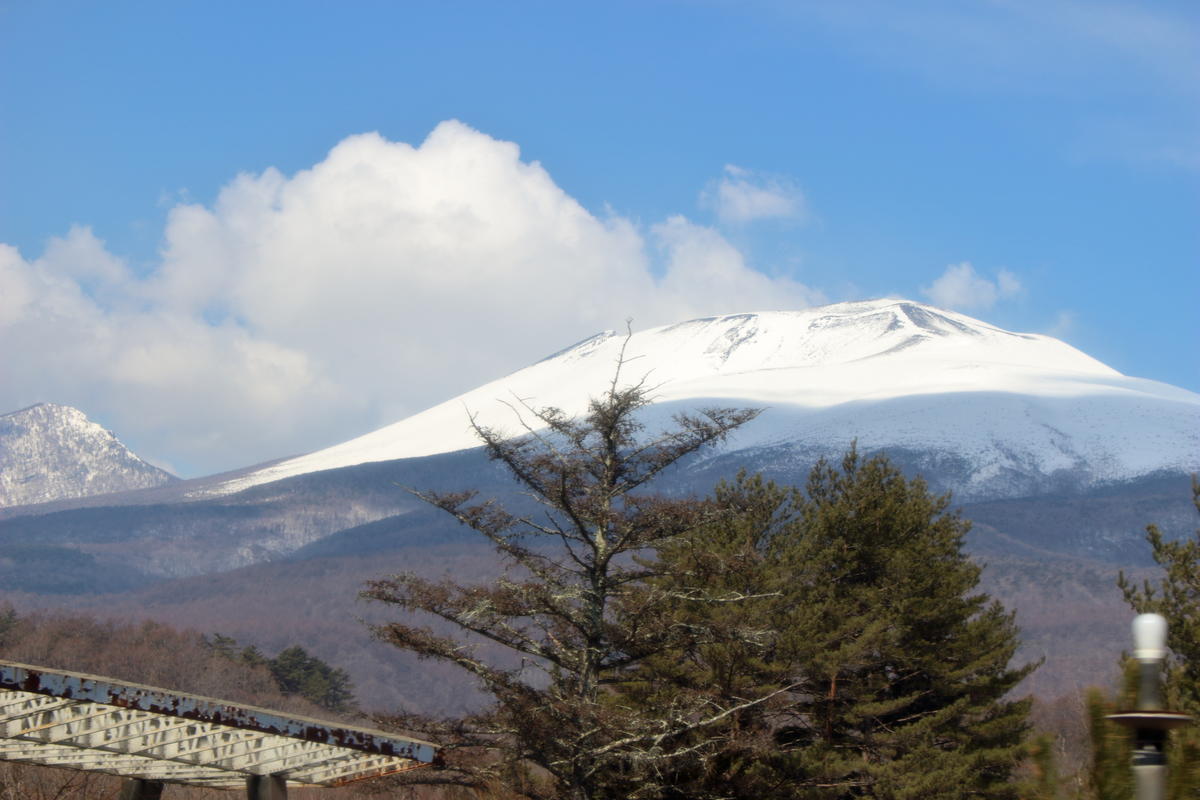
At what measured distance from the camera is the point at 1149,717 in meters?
5.97

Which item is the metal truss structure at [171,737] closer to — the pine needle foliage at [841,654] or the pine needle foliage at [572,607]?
A: the pine needle foliage at [572,607]

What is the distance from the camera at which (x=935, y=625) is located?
3056 centimetres

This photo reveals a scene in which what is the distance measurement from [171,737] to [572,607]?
11.5 m

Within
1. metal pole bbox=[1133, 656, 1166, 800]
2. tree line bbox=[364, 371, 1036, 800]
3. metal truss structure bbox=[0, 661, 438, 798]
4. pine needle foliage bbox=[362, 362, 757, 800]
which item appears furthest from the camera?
tree line bbox=[364, 371, 1036, 800]

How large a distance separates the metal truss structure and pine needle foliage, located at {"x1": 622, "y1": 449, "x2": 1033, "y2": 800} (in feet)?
30.4

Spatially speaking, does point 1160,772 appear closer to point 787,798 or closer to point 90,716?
point 90,716

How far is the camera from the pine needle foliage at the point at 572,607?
20.7 metres

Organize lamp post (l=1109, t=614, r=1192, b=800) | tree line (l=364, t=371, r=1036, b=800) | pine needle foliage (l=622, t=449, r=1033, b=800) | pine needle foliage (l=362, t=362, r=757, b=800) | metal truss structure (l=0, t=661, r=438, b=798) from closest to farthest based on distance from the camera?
lamp post (l=1109, t=614, r=1192, b=800) → metal truss structure (l=0, t=661, r=438, b=798) → pine needle foliage (l=362, t=362, r=757, b=800) → tree line (l=364, t=371, r=1036, b=800) → pine needle foliage (l=622, t=449, r=1033, b=800)

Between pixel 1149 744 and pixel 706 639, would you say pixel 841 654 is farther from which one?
pixel 1149 744

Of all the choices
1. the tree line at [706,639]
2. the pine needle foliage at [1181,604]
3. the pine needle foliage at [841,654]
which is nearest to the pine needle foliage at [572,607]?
the tree line at [706,639]

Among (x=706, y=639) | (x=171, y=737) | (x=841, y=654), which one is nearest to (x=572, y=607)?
(x=706, y=639)

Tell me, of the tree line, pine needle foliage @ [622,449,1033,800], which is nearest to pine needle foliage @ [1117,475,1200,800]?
pine needle foliage @ [622,449,1033,800]

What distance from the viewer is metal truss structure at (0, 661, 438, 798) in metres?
10.6

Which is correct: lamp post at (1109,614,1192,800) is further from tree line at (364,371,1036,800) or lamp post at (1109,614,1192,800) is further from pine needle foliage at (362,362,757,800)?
pine needle foliage at (362,362,757,800)
